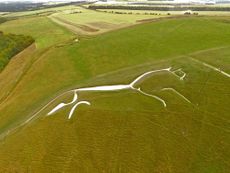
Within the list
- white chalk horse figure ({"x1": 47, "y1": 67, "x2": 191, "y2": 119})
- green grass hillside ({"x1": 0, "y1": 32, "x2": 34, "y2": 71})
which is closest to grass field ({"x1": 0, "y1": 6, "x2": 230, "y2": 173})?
white chalk horse figure ({"x1": 47, "y1": 67, "x2": 191, "y2": 119})

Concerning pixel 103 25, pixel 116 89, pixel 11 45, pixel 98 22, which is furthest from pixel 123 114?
pixel 98 22

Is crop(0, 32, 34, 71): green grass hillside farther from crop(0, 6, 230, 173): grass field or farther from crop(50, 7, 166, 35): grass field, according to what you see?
crop(0, 6, 230, 173): grass field

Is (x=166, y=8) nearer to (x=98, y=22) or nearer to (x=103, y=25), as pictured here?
(x=98, y=22)

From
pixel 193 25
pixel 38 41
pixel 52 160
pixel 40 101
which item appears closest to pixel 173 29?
pixel 193 25

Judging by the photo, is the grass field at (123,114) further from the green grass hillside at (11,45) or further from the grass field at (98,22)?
the grass field at (98,22)

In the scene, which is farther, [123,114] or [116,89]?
[116,89]

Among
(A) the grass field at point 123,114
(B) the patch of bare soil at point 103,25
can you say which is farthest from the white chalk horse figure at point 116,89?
(B) the patch of bare soil at point 103,25

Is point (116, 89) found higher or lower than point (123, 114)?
higher
